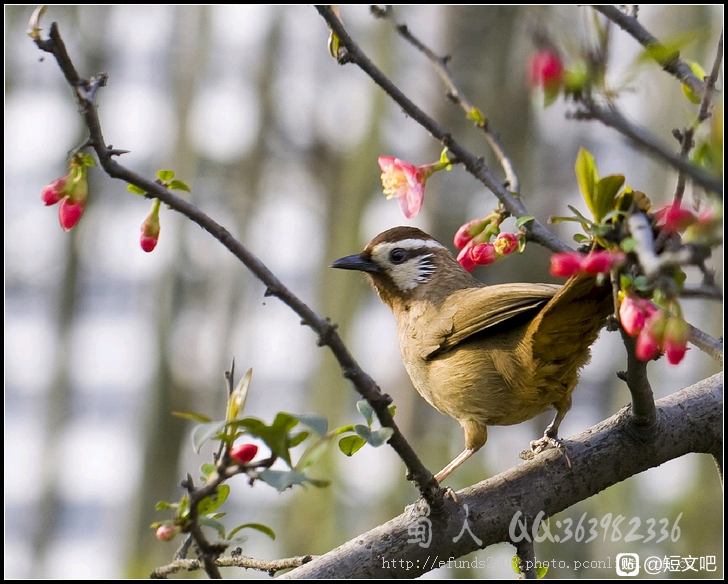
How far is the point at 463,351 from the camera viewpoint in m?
3.62

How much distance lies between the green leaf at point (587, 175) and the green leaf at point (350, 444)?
898mm

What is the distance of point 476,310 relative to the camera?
3600 mm

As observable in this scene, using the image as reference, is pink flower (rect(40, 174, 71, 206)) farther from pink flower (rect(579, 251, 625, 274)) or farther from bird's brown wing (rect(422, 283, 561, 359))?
bird's brown wing (rect(422, 283, 561, 359))

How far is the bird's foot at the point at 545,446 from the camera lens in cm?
289

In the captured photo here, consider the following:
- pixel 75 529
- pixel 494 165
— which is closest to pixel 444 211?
pixel 494 165

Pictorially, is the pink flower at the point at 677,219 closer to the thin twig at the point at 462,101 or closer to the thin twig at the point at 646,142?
the thin twig at the point at 646,142

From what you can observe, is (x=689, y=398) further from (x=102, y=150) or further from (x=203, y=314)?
(x=203, y=314)

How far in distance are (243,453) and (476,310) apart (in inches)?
76.0

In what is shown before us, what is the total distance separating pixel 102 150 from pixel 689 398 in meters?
2.26

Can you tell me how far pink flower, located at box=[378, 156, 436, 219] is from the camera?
2.90 m

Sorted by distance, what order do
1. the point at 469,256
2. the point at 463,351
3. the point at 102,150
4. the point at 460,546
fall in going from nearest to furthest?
the point at 102,150, the point at 460,546, the point at 469,256, the point at 463,351

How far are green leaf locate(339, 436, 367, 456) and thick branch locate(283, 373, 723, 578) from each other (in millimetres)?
440

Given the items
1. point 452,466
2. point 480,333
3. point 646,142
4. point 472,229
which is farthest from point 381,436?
point 480,333

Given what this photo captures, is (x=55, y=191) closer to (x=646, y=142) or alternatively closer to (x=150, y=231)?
(x=150, y=231)
